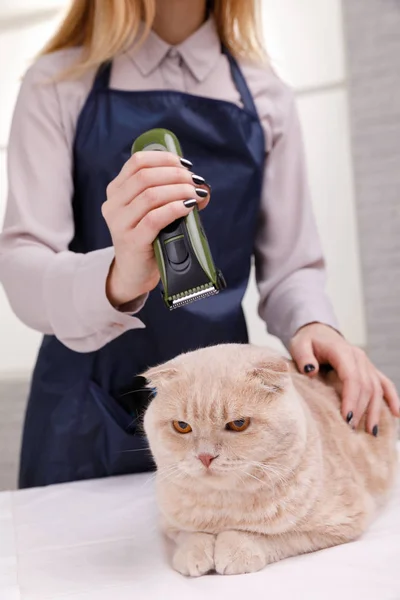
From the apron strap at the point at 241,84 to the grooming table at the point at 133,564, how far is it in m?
0.48

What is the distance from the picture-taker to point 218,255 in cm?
88

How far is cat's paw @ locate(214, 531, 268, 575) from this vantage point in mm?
553

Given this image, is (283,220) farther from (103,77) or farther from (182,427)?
(182,427)

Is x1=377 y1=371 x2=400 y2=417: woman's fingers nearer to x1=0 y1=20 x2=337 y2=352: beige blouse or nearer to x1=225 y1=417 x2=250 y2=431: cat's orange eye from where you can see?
x1=0 y1=20 x2=337 y2=352: beige blouse

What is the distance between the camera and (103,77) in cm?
89

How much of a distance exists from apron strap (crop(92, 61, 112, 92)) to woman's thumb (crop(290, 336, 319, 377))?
37cm

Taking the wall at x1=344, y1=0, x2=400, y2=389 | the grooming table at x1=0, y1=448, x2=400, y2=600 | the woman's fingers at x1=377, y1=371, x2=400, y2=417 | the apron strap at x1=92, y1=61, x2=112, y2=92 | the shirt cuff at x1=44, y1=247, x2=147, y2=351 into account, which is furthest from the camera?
the wall at x1=344, y1=0, x2=400, y2=389

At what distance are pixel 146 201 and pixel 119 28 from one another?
36 centimetres

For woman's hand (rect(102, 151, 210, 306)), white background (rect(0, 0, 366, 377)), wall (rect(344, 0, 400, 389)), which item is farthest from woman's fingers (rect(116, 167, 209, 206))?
wall (rect(344, 0, 400, 389))

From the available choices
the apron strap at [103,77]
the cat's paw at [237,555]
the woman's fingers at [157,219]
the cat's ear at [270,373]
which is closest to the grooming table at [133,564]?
the cat's paw at [237,555]

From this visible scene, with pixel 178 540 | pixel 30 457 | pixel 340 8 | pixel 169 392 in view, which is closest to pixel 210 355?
pixel 169 392

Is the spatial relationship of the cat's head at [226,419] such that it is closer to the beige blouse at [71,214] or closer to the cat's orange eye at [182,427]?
the cat's orange eye at [182,427]

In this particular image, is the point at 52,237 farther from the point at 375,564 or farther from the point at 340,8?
the point at 340,8

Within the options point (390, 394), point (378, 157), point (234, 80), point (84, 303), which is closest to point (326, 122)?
point (378, 157)
